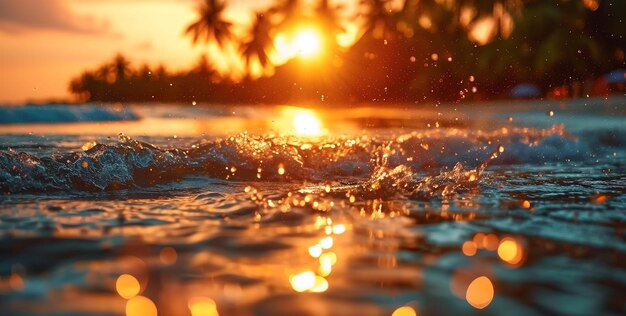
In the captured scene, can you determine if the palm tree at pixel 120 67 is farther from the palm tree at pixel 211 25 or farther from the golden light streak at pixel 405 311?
the golden light streak at pixel 405 311

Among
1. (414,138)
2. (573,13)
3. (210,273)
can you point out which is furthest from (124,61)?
(210,273)

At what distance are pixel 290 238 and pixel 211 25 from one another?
4872 centimetres

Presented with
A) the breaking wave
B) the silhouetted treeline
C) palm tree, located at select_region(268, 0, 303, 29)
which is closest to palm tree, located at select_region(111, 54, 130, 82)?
the silhouetted treeline

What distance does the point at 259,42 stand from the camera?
47.9 metres

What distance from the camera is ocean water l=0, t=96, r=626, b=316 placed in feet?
6.75

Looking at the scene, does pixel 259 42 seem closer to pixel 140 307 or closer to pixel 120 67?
pixel 120 67

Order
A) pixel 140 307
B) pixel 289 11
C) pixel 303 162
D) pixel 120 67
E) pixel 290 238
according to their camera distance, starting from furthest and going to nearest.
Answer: pixel 120 67
pixel 289 11
pixel 303 162
pixel 290 238
pixel 140 307

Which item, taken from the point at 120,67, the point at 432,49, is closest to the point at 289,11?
the point at 432,49

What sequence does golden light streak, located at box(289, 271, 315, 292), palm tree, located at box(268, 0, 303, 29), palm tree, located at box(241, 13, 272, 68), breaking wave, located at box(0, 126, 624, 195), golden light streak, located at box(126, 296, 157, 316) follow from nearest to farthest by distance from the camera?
golden light streak, located at box(126, 296, 157, 316), golden light streak, located at box(289, 271, 315, 292), breaking wave, located at box(0, 126, 624, 195), palm tree, located at box(268, 0, 303, 29), palm tree, located at box(241, 13, 272, 68)

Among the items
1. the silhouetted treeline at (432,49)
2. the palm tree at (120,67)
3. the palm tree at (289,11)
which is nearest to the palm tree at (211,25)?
the silhouetted treeline at (432,49)

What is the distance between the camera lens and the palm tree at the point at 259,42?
46781 mm

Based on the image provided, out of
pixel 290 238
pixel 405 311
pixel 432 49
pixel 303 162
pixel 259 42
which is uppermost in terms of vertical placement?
pixel 259 42

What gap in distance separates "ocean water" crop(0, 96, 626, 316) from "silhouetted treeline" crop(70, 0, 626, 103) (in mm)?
24495

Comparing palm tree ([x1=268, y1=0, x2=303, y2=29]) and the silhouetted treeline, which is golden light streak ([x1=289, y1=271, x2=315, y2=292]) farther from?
palm tree ([x1=268, y1=0, x2=303, y2=29])
